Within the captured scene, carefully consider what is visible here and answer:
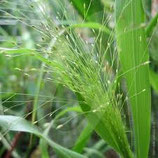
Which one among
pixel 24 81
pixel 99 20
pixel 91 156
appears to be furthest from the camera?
pixel 24 81

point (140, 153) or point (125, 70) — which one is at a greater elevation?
point (125, 70)

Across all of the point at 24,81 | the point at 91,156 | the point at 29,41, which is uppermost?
the point at 29,41

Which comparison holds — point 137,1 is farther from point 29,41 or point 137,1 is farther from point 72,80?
point 29,41

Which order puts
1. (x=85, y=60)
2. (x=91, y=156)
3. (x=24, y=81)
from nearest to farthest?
(x=85, y=60)
(x=91, y=156)
(x=24, y=81)

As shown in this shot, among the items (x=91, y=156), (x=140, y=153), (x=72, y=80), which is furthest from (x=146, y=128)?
(x=91, y=156)

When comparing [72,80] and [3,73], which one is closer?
[72,80]

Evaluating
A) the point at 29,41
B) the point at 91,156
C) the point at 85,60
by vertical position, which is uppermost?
the point at 85,60

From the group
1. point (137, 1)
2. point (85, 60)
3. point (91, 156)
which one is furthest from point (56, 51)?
point (91, 156)

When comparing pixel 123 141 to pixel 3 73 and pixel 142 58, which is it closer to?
pixel 142 58

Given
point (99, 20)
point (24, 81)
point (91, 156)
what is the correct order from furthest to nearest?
point (24, 81) < point (91, 156) < point (99, 20)
